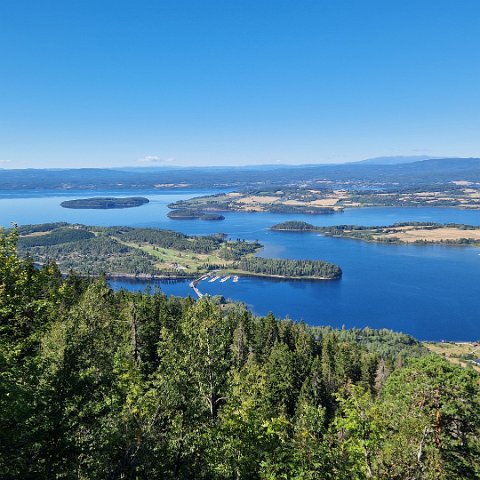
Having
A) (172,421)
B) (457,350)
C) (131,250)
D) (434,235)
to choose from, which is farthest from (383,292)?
(172,421)

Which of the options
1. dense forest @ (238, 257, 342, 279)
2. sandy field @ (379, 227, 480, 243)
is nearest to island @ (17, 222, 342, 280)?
dense forest @ (238, 257, 342, 279)

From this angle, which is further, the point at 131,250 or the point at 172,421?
the point at 131,250

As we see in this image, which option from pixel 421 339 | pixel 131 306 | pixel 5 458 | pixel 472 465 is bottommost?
pixel 421 339

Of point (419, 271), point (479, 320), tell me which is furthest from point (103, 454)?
point (419, 271)

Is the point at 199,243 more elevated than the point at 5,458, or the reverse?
the point at 5,458

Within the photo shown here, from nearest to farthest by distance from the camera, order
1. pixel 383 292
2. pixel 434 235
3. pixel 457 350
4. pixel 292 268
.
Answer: pixel 457 350, pixel 383 292, pixel 292 268, pixel 434 235

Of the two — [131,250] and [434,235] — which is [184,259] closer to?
[131,250]

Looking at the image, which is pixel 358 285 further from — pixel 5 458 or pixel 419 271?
pixel 5 458
